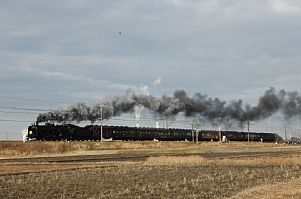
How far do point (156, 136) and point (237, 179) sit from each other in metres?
89.0

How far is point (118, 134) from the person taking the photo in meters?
110

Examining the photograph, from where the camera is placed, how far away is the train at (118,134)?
97.0m

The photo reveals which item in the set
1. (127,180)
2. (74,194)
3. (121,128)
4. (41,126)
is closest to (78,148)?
(41,126)

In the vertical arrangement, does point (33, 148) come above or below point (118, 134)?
below

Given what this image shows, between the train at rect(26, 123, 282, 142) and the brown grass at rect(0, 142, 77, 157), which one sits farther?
the train at rect(26, 123, 282, 142)

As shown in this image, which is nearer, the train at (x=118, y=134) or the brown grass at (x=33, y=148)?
the brown grass at (x=33, y=148)

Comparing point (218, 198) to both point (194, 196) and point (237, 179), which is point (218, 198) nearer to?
point (194, 196)

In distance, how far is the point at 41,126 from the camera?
3819 inches

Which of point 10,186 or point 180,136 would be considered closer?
point 10,186

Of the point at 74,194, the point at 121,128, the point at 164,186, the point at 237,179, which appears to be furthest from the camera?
the point at 121,128

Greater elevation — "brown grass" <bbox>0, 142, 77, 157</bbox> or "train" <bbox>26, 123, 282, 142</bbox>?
"train" <bbox>26, 123, 282, 142</bbox>

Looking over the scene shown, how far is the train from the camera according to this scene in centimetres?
9700

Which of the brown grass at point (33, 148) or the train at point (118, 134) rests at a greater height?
the train at point (118, 134)

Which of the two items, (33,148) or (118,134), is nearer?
(33,148)
